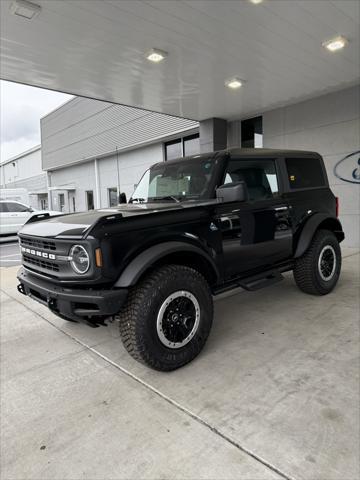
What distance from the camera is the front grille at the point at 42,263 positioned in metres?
2.61

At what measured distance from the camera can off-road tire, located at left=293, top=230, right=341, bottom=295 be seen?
400 centimetres

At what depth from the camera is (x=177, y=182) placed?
3.64 metres

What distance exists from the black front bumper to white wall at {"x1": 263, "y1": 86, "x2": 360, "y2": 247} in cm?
742

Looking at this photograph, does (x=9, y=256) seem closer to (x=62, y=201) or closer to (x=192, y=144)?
(x=192, y=144)

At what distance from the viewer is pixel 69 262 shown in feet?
8.00

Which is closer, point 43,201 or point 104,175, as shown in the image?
point 104,175

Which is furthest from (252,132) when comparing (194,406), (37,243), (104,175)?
(104,175)

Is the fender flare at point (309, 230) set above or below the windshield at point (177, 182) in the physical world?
below

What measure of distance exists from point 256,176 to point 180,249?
1.55 meters

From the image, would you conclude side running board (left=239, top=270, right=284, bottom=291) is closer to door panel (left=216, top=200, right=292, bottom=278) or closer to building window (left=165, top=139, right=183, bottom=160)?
door panel (left=216, top=200, right=292, bottom=278)

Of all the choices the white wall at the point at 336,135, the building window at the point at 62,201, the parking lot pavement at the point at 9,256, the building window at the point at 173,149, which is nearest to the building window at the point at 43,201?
the building window at the point at 62,201

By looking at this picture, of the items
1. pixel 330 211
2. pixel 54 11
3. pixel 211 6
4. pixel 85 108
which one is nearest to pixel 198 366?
pixel 330 211

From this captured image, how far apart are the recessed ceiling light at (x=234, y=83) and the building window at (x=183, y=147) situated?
4769mm

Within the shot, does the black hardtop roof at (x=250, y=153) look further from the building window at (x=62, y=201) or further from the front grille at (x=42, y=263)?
the building window at (x=62, y=201)
